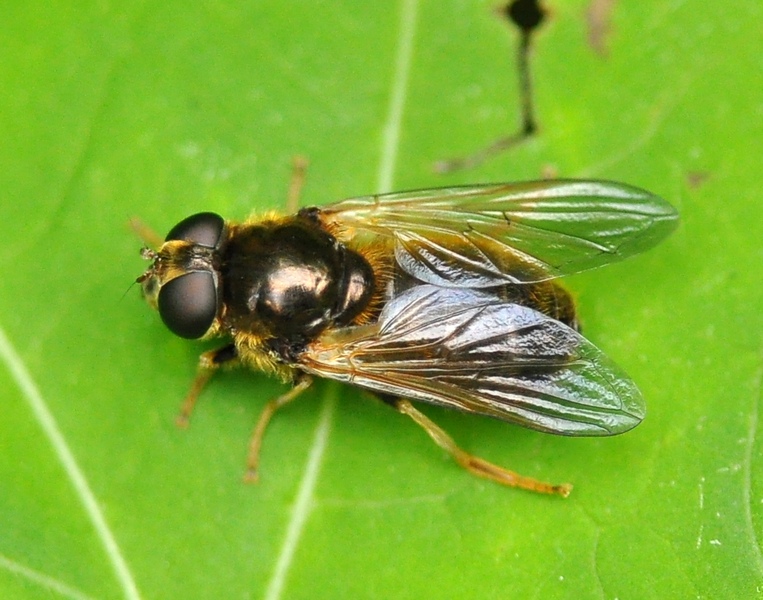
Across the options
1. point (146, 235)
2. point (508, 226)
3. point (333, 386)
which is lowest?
point (333, 386)

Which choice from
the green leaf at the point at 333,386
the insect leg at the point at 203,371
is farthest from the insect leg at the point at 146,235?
the insect leg at the point at 203,371

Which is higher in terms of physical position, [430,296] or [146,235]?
[430,296]

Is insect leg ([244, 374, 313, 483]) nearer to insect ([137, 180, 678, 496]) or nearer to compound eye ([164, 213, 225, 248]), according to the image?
insect ([137, 180, 678, 496])

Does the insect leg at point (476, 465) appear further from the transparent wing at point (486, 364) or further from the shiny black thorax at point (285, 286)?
the shiny black thorax at point (285, 286)

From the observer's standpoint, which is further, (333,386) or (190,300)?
(333,386)

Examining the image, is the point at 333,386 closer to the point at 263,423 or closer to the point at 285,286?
the point at 263,423

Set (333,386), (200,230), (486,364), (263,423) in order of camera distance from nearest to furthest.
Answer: (486,364) < (200,230) < (263,423) < (333,386)

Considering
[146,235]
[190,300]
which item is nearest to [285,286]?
[190,300]

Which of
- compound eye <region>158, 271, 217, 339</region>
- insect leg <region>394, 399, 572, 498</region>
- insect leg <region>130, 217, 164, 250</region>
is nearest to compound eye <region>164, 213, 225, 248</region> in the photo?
compound eye <region>158, 271, 217, 339</region>
